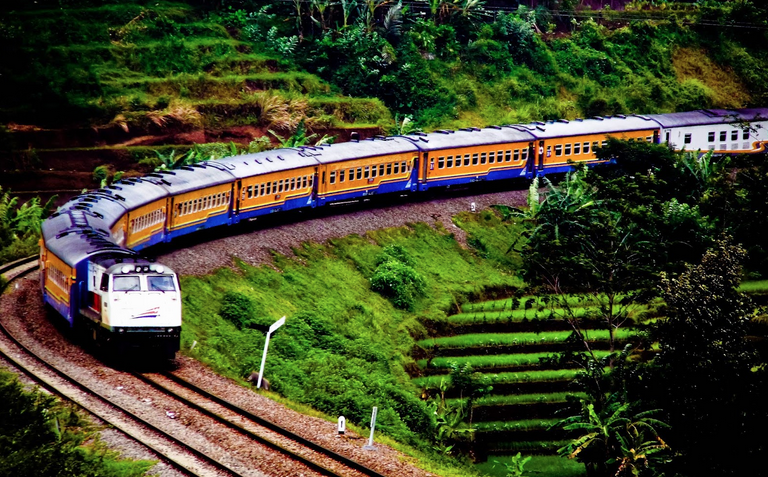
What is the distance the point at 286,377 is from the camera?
1078 inches

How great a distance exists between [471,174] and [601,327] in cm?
1295

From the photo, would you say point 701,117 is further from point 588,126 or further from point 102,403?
point 102,403

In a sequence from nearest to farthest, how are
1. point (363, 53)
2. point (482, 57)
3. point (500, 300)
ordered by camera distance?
point (500, 300), point (363, 53), point (482, 57)

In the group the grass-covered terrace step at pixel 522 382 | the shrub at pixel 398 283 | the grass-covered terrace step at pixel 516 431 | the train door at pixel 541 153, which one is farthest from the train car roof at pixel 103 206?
the train door at pixel 541 153

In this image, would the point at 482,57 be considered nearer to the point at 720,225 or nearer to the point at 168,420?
the point at 720,225

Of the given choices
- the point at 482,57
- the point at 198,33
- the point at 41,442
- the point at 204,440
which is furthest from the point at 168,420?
the point at 482,57

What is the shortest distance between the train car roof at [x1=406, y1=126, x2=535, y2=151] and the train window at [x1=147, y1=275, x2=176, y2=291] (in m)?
23.2

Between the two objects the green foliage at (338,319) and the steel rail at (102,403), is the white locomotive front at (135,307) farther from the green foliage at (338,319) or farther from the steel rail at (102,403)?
the green foliage at (338,319)

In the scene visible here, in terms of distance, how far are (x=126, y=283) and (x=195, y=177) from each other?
1437cm

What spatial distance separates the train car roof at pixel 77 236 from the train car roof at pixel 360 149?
13.3 meters

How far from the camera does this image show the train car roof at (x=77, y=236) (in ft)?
87.5

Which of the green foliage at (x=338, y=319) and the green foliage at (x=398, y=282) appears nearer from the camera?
the green foliage at (x=338, y=319)

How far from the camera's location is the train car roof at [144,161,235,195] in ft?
123

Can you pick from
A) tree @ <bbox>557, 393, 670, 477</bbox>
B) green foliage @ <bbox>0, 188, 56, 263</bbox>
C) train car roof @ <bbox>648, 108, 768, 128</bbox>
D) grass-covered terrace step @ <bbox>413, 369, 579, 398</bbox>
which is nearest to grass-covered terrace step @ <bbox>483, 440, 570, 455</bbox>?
grass-covered terrace step @ <bbox>413, 369, 579, 398</bbox>
